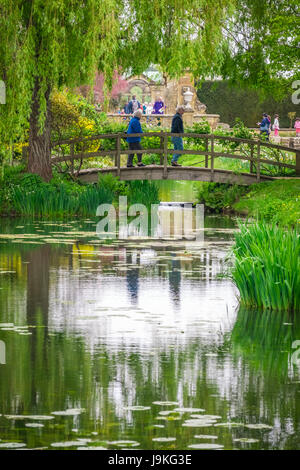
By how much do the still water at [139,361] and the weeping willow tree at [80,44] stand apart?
779cm

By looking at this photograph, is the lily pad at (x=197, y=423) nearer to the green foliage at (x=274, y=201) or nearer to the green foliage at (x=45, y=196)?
the green foliage at (x=274, y=201)

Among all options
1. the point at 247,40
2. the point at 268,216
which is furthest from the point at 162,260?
the point at 247,40

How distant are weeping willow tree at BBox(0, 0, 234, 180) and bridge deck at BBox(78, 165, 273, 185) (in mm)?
2849

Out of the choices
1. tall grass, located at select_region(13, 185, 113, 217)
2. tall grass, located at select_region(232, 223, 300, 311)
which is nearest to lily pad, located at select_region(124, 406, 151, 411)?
tall grass, located at select_region(232, 223, 300, 311)

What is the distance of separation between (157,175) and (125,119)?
19660mm

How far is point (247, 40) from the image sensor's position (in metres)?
32.2

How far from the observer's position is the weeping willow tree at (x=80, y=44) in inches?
902

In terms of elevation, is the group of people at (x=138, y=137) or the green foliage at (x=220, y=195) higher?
the group of people at (x=138, y=137)

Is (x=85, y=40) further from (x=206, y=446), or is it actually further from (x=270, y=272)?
(x=206, y=446)

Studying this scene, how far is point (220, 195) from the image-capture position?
97.8 feet

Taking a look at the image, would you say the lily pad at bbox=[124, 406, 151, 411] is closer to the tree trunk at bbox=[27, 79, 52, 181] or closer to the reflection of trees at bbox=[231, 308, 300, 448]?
the reflection of trees at bbox=[231, 308, 300, 448]

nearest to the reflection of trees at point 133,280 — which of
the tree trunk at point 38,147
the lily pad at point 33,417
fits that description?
the lily pad at point 33,417

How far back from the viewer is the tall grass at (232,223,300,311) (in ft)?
39.2

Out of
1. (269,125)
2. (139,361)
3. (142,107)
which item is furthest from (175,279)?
(142,107)
